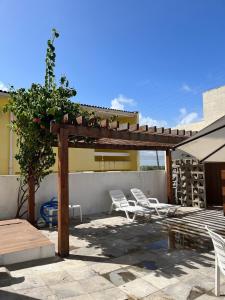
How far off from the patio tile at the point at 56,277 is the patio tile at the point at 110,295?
0.77 meters

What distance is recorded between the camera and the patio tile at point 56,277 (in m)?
4.80

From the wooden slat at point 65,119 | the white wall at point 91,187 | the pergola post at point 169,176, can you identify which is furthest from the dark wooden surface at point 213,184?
the wooden slat at point 65,119

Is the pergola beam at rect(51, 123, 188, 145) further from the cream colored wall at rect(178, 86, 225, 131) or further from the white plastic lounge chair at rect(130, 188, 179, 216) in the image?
the cream colored wall at rect(178, 86, 225, 131)

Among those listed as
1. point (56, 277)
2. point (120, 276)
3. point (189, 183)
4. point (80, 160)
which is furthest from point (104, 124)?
point (80, 160)

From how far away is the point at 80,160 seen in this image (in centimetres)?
1755

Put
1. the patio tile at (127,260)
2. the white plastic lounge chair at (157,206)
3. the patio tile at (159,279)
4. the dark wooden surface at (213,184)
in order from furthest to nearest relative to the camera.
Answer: the dark wooden surface at (213,184) < the white plastic lounge chair at (157,206) < the patio tile at (127,260) < the patio tile at (159,279)

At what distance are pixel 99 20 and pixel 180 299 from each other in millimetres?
10615

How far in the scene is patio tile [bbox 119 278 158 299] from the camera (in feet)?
14.3

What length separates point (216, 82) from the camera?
19.9 m

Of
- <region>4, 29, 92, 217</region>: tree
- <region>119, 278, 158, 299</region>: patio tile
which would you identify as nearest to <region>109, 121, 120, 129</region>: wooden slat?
<region>4, 29, 92, 217</region>: tree

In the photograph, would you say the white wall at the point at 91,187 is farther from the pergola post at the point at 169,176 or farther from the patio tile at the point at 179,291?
the patio tile at the point at 179,291

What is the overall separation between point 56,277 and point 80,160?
12.7 meters

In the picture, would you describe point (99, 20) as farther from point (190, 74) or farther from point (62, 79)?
point (190, 74)

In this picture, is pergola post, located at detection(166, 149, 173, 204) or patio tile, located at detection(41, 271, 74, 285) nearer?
patio tile, located at detection(41, 271, 74, 285)
